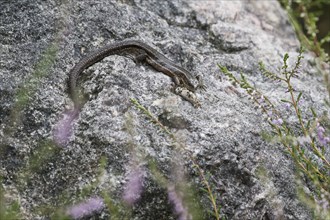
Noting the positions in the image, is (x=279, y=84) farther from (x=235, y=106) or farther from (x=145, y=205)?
(x=145, y=205)

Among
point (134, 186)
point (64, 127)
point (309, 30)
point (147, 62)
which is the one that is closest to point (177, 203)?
point (134, 186)

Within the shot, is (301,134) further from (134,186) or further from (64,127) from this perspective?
(64,127)

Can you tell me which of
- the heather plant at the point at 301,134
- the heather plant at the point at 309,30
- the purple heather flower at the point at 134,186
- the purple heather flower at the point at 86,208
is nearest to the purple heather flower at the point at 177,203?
the purple heather flower at the point at 134,186

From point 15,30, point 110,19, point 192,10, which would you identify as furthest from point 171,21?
point 15,30

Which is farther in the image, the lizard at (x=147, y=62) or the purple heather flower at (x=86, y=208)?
the lizard at (x=147, y=62)

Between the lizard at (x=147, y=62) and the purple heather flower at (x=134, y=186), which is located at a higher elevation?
the lizard at (x=147, y=62)

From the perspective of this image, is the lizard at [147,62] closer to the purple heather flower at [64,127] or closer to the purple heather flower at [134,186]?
the purple heather flower at [64,127]

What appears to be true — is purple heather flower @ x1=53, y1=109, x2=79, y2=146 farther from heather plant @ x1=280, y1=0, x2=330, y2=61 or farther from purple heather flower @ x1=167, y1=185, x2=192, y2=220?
heather plant @ x1=280, y1=0, x2=330, y2=61
